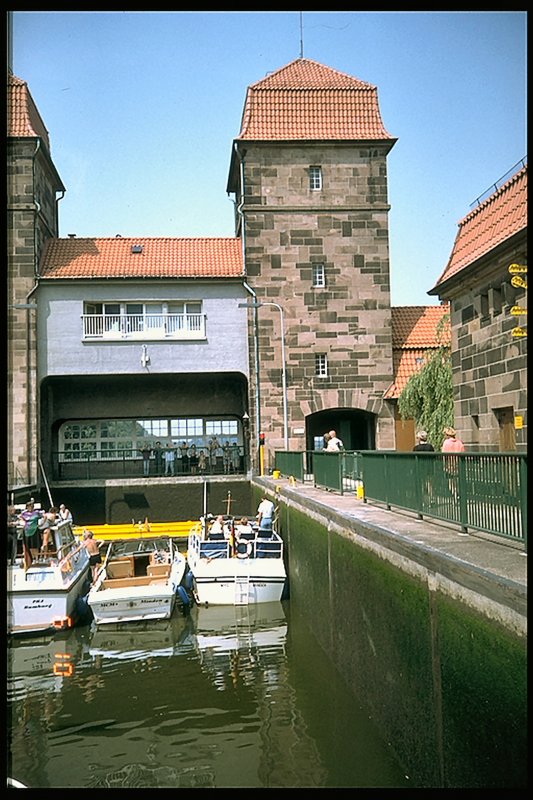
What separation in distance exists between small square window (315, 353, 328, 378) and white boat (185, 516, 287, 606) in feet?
34.4

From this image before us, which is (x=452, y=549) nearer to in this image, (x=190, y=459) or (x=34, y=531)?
(x=34, y=531)

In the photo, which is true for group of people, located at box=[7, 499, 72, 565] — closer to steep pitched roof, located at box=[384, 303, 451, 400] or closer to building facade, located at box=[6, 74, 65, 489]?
building facade, located at box=[6, 74, 65, 489]

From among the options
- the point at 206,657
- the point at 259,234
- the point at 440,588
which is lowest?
the point at 206,657

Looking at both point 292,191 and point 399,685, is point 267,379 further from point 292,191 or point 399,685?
point 399,685

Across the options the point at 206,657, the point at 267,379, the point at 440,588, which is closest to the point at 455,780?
the point at 440,588

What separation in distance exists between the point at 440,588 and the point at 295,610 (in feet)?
31.9

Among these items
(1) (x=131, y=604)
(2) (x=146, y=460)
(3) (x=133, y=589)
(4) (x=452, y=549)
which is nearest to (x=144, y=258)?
(2) (x=146, y=460)

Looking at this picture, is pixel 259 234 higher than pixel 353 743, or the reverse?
pixel 259 234

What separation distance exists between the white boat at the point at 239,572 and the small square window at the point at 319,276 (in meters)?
12.1

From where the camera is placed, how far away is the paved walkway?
5.12 meters

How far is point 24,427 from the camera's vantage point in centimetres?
2562

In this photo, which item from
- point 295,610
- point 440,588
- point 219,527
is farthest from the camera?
point 219,527

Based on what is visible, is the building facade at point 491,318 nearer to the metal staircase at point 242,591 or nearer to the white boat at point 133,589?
the metal staircase at point 242,591

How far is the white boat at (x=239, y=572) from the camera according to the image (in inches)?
647
